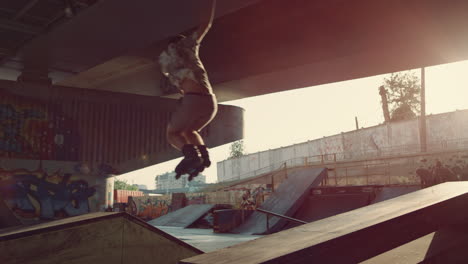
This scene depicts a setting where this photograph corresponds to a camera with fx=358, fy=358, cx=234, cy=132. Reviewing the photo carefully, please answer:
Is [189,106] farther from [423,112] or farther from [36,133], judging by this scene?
[423,112]

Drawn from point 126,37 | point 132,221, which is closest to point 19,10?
point 126,37

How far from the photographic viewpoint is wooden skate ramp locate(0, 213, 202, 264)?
4109 millimetres

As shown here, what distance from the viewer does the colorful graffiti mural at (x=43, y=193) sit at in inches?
567

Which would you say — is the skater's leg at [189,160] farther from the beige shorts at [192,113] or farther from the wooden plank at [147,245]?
the wooden plank at [147,245]

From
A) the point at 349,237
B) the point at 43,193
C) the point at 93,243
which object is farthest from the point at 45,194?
the point at 349,237

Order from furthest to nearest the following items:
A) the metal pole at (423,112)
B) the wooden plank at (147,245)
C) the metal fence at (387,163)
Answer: the metal pole at (423,112) < the metal fence at (387,163) < the wooden plank at (147,245)

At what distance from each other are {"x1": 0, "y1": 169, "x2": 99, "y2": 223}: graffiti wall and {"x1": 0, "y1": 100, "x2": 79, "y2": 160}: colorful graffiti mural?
803 millimetres

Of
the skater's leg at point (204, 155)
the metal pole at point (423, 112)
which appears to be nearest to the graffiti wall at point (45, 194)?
the skater's leg at point (204, 155)

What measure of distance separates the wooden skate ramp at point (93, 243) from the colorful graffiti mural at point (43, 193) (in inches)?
448

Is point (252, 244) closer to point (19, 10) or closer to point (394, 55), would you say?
point (19, 10)

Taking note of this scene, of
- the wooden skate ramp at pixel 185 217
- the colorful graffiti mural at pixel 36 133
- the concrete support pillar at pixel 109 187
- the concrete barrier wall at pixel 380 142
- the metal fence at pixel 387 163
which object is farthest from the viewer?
the concrete barrier wall at pixel 380 142

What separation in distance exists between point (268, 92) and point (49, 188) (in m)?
11.1

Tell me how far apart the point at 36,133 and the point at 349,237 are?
15.0 m

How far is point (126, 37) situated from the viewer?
39.3 ft
